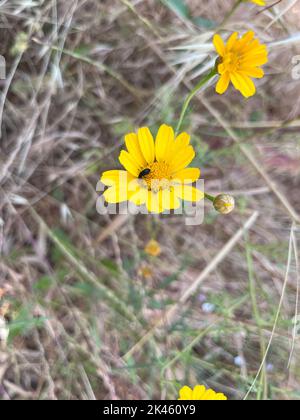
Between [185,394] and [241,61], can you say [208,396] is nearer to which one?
[185,394]

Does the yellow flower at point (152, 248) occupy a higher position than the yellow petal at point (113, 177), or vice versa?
the yellow petal at point (113, 177)

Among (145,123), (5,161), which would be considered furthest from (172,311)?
(5,161)

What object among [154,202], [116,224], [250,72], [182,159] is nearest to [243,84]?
[250,72]

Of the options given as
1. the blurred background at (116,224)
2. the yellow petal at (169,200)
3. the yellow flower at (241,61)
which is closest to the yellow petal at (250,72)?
the yellow flower at (241,61)

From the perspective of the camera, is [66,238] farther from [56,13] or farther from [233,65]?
[233,65]

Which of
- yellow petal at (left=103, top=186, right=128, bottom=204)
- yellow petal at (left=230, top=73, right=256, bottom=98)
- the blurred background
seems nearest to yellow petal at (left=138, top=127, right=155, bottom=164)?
yellow petal at (left=103, top=186, right=128, bottom=204)

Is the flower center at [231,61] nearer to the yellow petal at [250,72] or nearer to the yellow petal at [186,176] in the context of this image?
the yellow petal at [250,72]

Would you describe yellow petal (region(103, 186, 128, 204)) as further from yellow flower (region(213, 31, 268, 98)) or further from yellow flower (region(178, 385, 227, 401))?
yellow flower (region(178, 385, 227, 401))
